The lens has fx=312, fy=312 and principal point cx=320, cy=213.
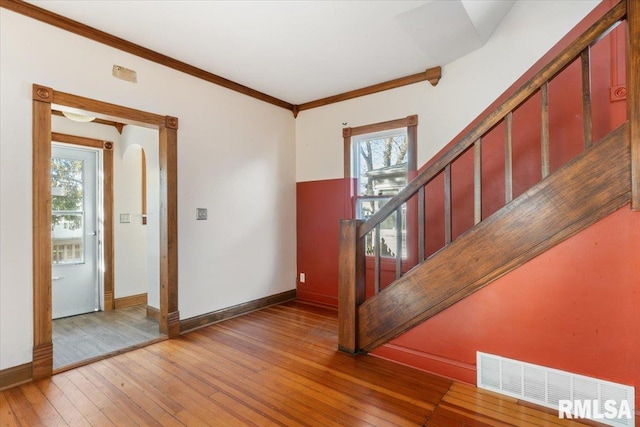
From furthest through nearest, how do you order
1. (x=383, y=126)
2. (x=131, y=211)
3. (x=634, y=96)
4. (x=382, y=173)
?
(x=131, y=211), (x=382, y=173), (x=383, y=126), (x=634, y=96)

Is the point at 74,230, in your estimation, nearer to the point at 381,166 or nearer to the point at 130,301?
the point at 130,301

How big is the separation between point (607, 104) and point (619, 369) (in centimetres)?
186

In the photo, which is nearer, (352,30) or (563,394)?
(563,394)

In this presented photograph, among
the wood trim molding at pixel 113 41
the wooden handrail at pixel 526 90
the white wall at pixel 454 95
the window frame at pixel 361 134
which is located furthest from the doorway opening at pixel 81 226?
the wooden handrail at pixel 526 90

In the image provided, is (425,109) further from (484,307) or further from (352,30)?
(484,307)

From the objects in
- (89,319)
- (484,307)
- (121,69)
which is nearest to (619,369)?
(484,307)

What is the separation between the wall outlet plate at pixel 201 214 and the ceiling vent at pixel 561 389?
2832mm

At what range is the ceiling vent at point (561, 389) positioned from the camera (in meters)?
1.68

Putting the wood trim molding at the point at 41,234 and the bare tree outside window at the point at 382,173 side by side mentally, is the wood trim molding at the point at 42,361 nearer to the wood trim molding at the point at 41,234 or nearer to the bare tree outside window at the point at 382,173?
the wood trim molding at the point at 41,234

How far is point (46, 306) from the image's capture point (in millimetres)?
2344

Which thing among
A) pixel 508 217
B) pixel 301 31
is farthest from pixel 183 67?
pixel 508 217

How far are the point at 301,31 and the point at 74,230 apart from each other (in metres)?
3.66

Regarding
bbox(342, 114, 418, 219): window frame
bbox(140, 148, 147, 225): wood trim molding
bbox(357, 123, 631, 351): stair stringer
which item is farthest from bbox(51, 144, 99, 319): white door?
bbox(357, 123, 631, 351): stair stringer

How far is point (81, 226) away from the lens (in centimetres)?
399
